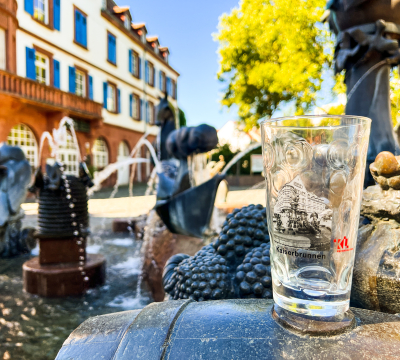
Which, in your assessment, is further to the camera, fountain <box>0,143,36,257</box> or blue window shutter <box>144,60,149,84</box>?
blue window shutter <box>144,60,149,84</box>

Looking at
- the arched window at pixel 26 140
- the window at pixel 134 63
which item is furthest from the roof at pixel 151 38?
the arched window at pixel 26 140

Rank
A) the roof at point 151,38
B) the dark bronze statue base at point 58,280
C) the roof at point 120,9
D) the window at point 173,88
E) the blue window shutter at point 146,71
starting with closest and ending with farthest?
the dark bronze statue base at point 58,280
the roof at point 120,9
the blue window shutter at point 146,71
the roof at point 151,38
the window at point 173,88

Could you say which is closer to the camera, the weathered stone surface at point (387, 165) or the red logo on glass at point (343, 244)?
the red logo on glass at point (343, 244)

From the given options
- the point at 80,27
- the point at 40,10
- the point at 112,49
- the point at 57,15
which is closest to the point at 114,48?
the point at 112,49

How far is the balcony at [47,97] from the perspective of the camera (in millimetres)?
11141

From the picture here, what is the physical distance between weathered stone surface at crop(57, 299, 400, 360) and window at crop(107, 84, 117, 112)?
63.4ft

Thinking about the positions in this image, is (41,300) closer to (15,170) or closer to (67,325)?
(67,325)

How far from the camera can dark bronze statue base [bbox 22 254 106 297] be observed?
2.61m

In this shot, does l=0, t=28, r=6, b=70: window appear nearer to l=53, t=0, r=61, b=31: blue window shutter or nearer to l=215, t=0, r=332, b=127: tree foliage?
l=53, t=0, r=61, b=31: blue window shutter

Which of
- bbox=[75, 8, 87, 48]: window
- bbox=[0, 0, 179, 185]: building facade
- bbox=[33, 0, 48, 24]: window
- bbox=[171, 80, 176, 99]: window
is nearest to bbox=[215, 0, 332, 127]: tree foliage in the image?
bbox=[0, 0, 179, 185]: building facade

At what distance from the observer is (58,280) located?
2.61 m

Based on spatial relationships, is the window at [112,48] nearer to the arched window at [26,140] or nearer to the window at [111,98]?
the window at [111,98]

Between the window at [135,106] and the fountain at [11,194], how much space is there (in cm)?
1803

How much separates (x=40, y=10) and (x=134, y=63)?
1016 cm
